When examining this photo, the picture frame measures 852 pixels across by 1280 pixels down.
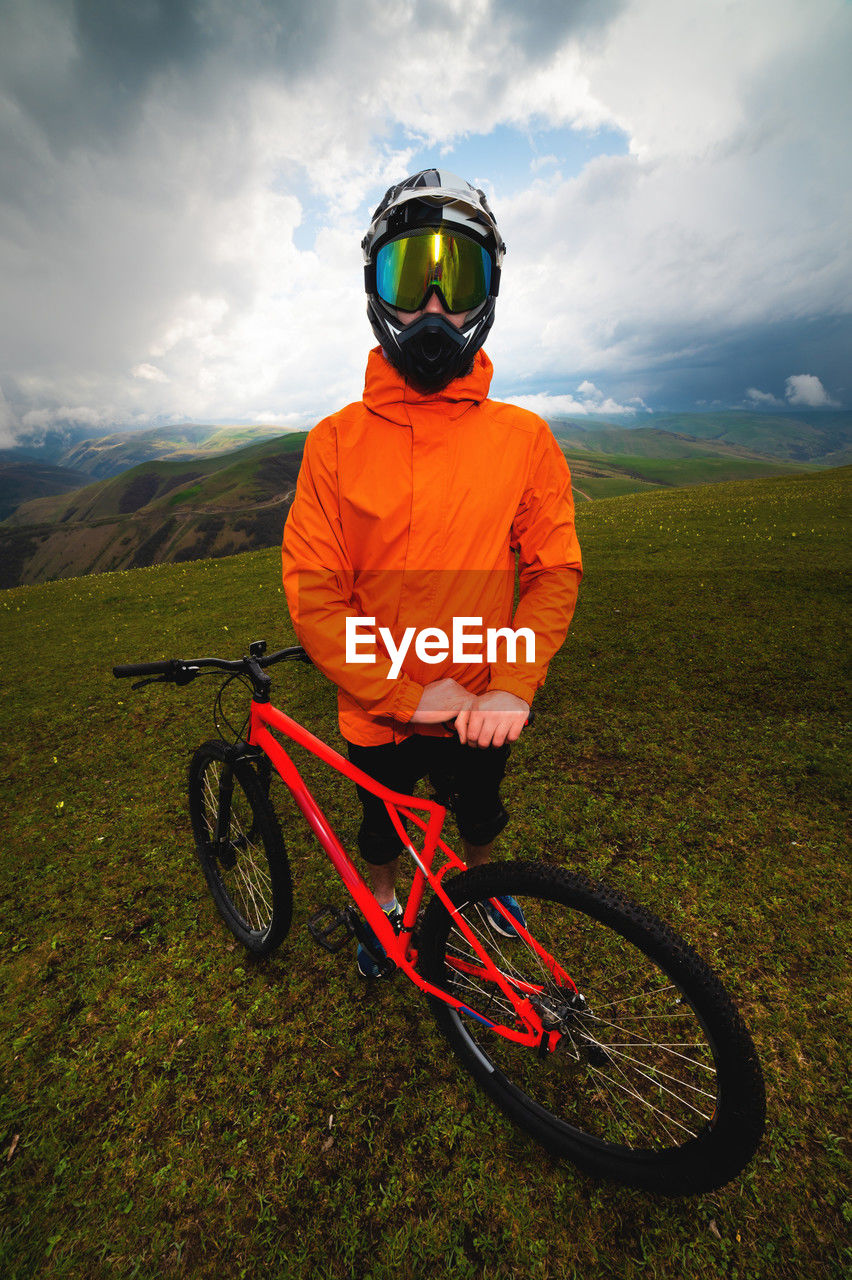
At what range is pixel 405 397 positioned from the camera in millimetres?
2051

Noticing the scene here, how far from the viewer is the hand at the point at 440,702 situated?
1.97 metres

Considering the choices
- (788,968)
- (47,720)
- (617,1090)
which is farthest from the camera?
(47,720)

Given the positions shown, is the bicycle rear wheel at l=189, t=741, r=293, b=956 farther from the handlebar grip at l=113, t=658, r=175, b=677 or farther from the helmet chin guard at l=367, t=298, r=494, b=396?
the helmet chin guard at l=367, t=298, r=494, b=396

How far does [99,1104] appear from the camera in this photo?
248cm

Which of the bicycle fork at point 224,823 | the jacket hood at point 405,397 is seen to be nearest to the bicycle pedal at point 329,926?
the bicycle fork at point 224,823

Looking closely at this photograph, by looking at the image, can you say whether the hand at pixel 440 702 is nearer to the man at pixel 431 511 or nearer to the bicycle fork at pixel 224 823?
the man at pixel 431 511

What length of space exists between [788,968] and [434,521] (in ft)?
11.2

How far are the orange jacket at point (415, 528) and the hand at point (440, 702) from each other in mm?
58

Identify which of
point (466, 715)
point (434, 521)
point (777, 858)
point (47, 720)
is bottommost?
point (47, 720)

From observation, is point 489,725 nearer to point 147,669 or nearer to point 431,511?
point 431,511

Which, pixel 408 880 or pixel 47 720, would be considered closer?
pixel 408 880

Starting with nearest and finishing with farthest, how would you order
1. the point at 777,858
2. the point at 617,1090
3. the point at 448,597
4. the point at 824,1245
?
the point at 824,1245 < the point at 448,597 < the point at 617,1090 < the point at 777,858

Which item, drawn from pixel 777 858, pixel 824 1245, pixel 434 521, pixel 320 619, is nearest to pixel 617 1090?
pixel 824 1245

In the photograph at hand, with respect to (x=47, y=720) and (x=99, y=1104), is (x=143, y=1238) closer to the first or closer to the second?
(x=99, y=1104)
